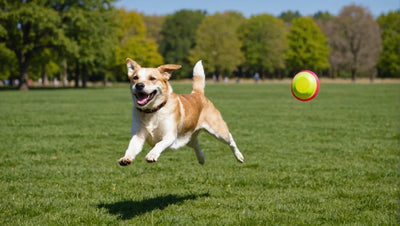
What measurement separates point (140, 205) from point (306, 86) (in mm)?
3124

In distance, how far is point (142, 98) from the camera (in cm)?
534

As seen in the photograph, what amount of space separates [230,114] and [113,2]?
3910 cm

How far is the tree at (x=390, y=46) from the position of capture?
90.4 m

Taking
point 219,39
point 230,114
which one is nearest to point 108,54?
point 230,114

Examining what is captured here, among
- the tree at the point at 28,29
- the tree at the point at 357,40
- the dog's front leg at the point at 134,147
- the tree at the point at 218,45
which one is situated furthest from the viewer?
the tree at the point at 218,45

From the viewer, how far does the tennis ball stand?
21.8 ft

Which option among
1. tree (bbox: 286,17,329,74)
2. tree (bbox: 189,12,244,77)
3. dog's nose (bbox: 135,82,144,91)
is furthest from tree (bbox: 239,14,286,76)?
dog's nose (bbox: 135,82,144,91)

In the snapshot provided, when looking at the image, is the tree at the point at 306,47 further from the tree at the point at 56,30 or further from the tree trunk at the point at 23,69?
the tree trunk at the point at 23,69

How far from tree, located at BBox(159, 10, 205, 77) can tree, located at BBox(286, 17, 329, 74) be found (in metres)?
22.6

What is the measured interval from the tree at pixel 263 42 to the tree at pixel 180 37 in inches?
497

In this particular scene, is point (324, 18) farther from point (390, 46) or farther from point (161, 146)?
point (161, 146)

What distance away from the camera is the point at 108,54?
51.2 m

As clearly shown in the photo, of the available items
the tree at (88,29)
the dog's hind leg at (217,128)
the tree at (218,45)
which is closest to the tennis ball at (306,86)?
the dog's hind leg at (217,128)

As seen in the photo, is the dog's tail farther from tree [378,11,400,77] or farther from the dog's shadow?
tree [378,11,400,77]
